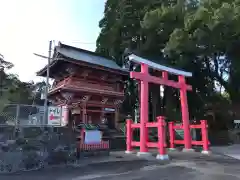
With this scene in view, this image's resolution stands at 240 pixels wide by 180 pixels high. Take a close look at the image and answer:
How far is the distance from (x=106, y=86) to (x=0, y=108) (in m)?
10.7

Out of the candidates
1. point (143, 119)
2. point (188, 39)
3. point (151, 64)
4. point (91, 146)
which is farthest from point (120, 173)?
point (188, 39)

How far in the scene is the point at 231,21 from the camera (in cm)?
1673

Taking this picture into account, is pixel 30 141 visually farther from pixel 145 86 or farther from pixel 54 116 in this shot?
pixel 145 86

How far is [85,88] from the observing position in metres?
18.9

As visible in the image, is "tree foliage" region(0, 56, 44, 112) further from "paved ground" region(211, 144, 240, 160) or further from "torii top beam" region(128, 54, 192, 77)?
"paved ground" region(211, 144, 240, 160)

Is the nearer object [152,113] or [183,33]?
[183,33]

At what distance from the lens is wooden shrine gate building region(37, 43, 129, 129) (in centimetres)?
1869

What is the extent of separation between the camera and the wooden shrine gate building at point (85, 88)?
1869cm

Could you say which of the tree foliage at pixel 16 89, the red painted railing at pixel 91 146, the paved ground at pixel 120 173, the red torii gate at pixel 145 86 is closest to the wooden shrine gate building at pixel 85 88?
the tree foliage at pixel 16 89

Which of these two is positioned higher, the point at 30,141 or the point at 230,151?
the point at 30,141

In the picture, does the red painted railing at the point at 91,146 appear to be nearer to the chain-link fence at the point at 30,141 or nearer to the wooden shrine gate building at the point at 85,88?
the chain-link fence at the point at 30,141

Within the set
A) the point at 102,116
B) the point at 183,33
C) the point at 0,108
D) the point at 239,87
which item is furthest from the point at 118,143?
the point at 239,87

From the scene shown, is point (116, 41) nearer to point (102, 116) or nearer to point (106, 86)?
point (106, 86)

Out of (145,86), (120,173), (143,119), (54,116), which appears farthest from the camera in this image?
→ (145,86)
